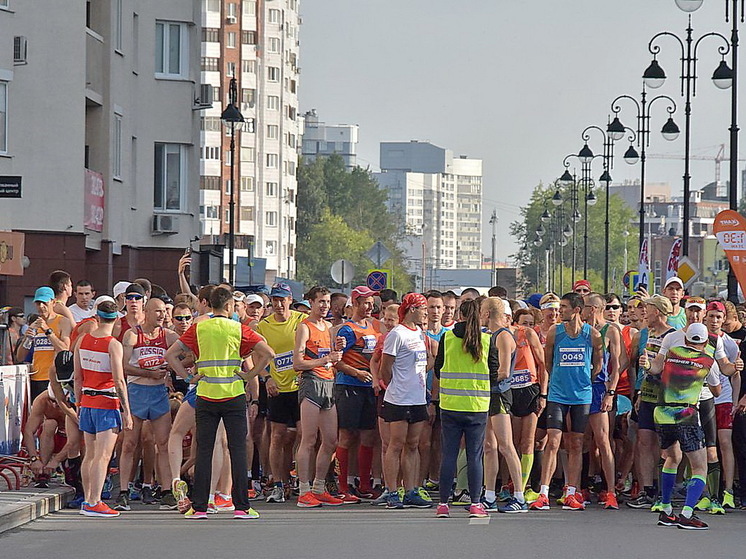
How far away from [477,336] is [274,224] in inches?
4235

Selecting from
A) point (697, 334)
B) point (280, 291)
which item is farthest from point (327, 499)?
point (697, 334)

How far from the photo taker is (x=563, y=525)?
1316cm

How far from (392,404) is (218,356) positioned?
2.04 metres

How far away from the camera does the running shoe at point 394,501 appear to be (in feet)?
47.8

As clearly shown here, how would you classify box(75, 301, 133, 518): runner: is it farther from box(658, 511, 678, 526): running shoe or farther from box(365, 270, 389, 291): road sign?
box(365, 270, 389, 291): road sign

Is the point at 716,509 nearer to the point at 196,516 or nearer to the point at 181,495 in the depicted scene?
the point at 196,516

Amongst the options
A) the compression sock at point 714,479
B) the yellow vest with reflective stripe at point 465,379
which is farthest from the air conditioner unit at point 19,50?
the compression sock at point 714,479

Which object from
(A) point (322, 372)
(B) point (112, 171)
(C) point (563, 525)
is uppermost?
(B) point (112, 171)

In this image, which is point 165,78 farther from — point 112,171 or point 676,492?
point 676,492

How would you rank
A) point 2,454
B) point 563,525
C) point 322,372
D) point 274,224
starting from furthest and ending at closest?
point 274,224
point 2,454
point 322,372
point 563,525

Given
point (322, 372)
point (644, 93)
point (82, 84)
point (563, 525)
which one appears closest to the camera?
→ point (563, 525)

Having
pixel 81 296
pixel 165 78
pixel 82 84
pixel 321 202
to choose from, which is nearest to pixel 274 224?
pixel 321 202

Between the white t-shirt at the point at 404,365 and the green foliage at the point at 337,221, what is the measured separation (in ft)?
370

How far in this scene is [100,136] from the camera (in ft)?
109
